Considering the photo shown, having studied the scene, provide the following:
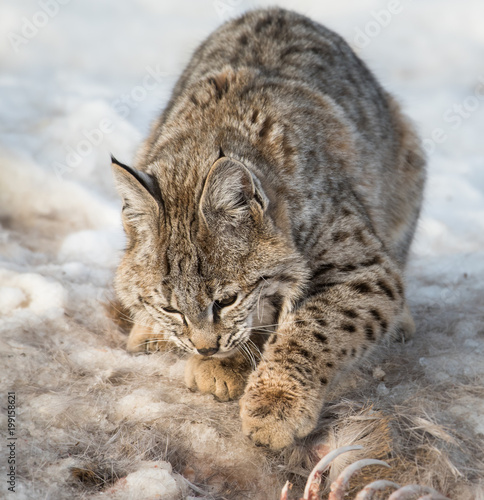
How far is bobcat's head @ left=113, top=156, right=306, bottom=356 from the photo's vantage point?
8.79 ft

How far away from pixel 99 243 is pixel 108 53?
4046 mm

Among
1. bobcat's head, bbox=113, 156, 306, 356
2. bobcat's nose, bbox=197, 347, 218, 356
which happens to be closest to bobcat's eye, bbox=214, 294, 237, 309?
bobcat's head, bbox=113, 156, 306, 356

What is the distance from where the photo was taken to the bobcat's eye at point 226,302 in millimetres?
A: 2754

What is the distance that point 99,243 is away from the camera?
15.7ft

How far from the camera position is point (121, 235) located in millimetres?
4781

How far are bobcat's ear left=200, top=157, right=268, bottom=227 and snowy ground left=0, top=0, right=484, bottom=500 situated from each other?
2.99ft

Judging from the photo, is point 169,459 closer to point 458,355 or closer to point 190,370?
point 190,370

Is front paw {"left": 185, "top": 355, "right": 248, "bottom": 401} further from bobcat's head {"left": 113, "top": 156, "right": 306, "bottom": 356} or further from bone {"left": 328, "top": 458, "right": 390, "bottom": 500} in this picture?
bone {"left": 328, "top": 458, "right": 390, "bottom": 500}

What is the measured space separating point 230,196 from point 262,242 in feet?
0.90

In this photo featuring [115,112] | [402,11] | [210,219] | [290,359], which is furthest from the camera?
[402,11]

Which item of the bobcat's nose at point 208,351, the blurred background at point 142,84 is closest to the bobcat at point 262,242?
the bobcat's nose at point 208,351

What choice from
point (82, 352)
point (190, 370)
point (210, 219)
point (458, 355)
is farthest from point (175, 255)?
point (458, 355)

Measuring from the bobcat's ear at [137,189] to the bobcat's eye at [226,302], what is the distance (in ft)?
1.57

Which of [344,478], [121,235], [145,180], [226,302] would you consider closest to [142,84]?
Result: [121,235]
